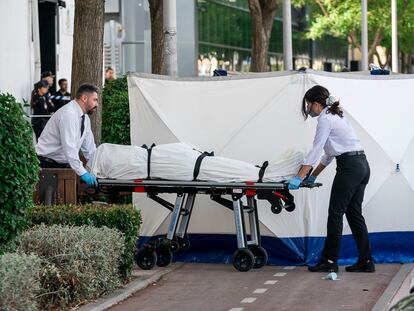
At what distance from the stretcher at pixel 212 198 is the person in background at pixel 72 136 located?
41 cm

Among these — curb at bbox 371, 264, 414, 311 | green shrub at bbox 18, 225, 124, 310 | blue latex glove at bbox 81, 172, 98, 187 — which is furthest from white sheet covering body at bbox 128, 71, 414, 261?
green shrub at bbox 18, 225, 124, 310

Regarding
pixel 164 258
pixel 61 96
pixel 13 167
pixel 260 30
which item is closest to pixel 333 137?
pixel 164 258

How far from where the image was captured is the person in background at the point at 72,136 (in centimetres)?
1252

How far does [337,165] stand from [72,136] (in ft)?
9.05

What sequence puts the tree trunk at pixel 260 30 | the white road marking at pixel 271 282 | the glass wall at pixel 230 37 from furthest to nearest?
the glass wall at pixel 230 37
the tree trunk at pixel 260 30
the white road marking at pixel 271 282

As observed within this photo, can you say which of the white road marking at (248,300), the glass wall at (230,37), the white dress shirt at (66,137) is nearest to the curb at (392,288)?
the white road marking at (248,300)

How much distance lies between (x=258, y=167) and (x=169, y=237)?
4.01 ft

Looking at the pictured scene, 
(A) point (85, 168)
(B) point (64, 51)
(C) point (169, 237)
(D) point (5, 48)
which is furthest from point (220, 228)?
(B) point (64, 51)

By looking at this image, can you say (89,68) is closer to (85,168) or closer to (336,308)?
(85,168)

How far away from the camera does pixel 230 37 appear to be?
51938mm

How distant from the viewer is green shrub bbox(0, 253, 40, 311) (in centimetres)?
892

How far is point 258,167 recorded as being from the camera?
508 inches

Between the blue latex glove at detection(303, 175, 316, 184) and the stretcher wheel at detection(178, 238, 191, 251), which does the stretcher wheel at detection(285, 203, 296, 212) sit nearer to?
the blue latex glove at detection(303, 175, 316, 184)

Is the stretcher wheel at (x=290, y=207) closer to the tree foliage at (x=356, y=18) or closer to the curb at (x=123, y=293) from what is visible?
the curb at (x=123, y=293)
